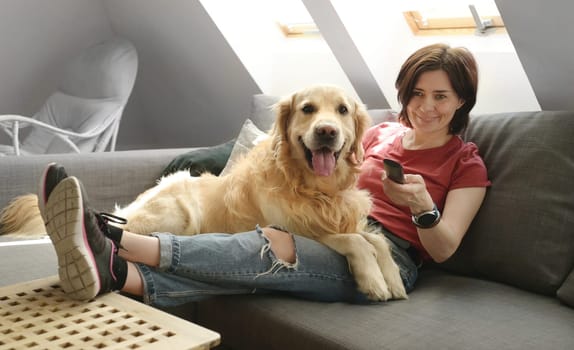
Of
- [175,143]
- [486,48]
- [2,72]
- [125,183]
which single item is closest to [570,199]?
[486,48]

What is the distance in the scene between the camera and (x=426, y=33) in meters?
2.98

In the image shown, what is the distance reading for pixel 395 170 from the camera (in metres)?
1.71

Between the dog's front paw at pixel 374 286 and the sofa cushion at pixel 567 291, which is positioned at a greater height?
the dog's front paw at pixel 374 286

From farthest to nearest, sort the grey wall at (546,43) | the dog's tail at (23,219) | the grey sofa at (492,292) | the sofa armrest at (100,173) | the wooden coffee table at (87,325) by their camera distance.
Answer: the sofa armrest at (100,173), the dog's tail at (23,219), the grey wall at (546,43), the grey sofa at (492,292), the wooden coffee table at (87,325)

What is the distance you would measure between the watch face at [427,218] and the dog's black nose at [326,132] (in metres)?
0.33

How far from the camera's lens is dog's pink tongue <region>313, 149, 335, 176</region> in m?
1.88

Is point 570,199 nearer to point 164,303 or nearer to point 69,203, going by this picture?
point 164,303

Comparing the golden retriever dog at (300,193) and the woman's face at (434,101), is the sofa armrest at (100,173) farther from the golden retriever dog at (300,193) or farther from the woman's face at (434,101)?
the woman's face at (434,101)

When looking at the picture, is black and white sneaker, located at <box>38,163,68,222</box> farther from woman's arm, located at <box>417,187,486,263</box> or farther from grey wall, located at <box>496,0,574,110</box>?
grey wall, located at <box>496,0,574,110</box>

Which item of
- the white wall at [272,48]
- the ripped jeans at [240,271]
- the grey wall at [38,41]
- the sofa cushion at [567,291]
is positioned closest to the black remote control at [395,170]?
the ripped jeans at [240,271]

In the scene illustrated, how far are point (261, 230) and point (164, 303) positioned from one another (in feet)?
1.06

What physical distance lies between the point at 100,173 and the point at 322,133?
3.79 ft

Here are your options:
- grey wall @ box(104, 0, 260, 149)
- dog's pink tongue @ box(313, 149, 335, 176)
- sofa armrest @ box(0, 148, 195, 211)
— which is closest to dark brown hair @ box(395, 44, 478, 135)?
dog's pink tongue @ box(313, 149, 335, 176)

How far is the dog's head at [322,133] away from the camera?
1847 millimetres
